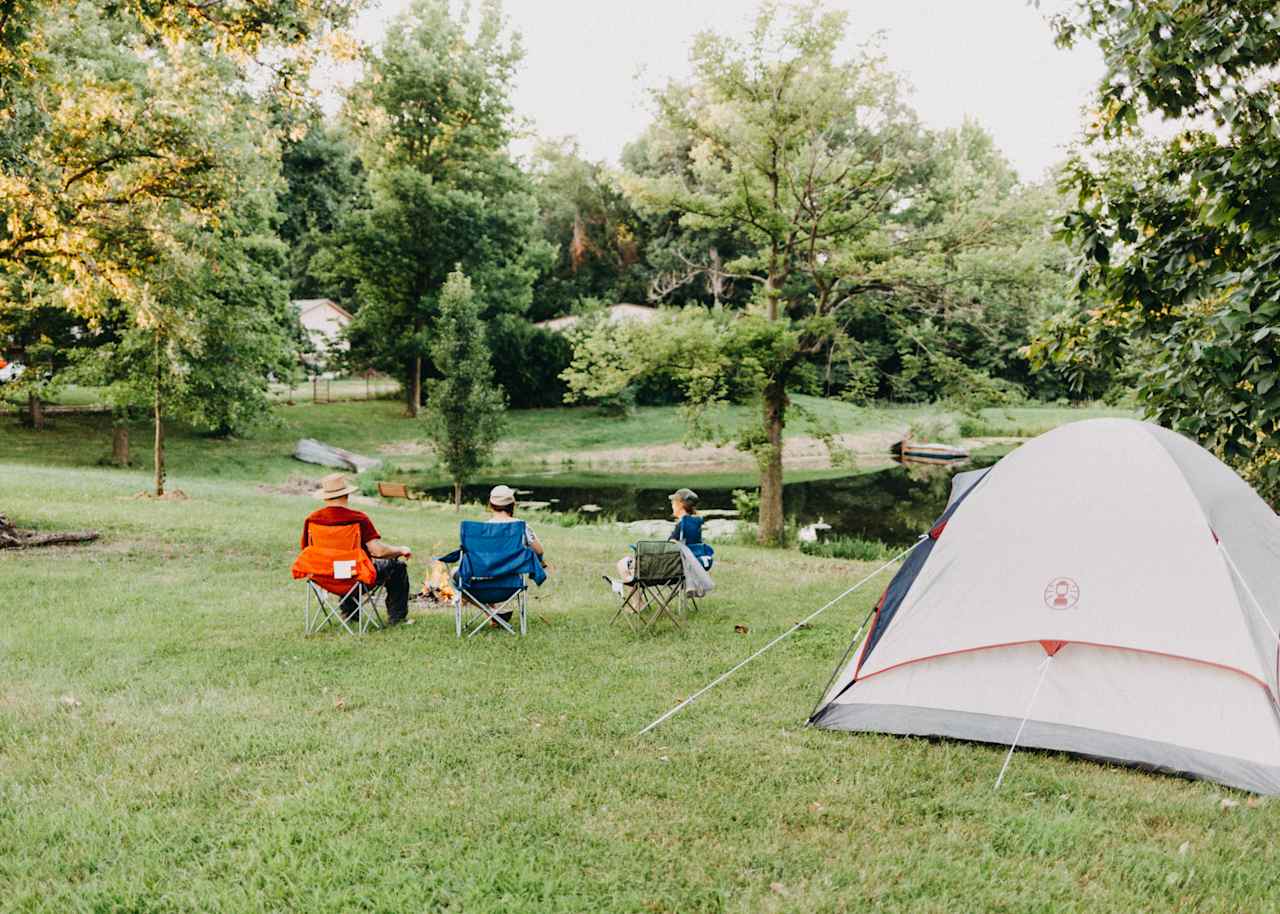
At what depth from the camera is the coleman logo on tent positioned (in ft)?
16.2

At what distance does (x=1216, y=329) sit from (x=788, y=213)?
1047cm

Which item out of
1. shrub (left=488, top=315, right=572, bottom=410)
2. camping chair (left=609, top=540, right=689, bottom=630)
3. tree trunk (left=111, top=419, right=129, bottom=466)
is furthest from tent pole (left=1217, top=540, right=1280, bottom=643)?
shrub (left=488, top=315, right=572, bottom=410)

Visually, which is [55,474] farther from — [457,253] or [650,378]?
[457,253]

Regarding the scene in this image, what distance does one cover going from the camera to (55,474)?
19109 mm

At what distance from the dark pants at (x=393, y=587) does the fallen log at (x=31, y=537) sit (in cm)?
568

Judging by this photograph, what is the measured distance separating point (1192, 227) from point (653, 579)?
4.73 meters

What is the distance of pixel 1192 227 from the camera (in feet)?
21.0

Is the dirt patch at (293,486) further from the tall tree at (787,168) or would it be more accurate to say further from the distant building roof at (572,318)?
the distant building roof at (572,318)

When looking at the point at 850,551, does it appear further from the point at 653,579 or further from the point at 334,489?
the point at 334,489

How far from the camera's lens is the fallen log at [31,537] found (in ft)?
34.6

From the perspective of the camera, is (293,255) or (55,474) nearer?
(55,474)

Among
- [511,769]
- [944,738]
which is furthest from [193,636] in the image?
[944,738]

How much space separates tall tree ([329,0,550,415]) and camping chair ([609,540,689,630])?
27.1 metres

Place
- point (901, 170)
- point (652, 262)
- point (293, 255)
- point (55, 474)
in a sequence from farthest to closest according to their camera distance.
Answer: point (652, 262) → point (293, 255) → point (55, 474) → point (901, 170)
